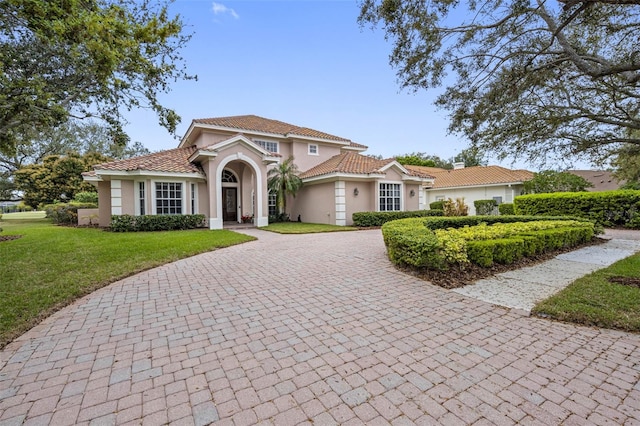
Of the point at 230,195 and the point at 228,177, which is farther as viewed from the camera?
the point at 230,195

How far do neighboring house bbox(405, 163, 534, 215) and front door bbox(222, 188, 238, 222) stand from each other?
513 inches

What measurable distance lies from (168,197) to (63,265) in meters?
8.92

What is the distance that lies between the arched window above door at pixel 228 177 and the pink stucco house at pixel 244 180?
6 cm

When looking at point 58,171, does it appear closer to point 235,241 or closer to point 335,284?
point 235,241

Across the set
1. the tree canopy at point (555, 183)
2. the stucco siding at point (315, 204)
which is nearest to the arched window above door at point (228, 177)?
the stucco siding at point (315, 204)

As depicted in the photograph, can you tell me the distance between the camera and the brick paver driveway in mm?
2393

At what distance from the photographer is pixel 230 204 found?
19625 millimetres

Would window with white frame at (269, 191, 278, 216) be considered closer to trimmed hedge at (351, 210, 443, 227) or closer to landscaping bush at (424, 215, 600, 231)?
trimmed hedge at (351, 210, 443, 227)

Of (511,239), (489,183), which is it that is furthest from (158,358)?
(489,183)

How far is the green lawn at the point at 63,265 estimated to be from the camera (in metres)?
4.67

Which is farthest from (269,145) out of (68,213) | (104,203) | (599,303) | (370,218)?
(599,303)

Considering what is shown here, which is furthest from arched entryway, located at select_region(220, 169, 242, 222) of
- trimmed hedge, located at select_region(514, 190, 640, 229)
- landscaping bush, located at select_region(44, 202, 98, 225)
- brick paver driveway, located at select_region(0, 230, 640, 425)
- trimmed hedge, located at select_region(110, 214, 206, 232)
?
trimmed hedge, located at select_region(514, 190, 640, 229)

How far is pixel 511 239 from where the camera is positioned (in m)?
7.32

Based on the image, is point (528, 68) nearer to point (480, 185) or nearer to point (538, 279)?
point (538, 279)
